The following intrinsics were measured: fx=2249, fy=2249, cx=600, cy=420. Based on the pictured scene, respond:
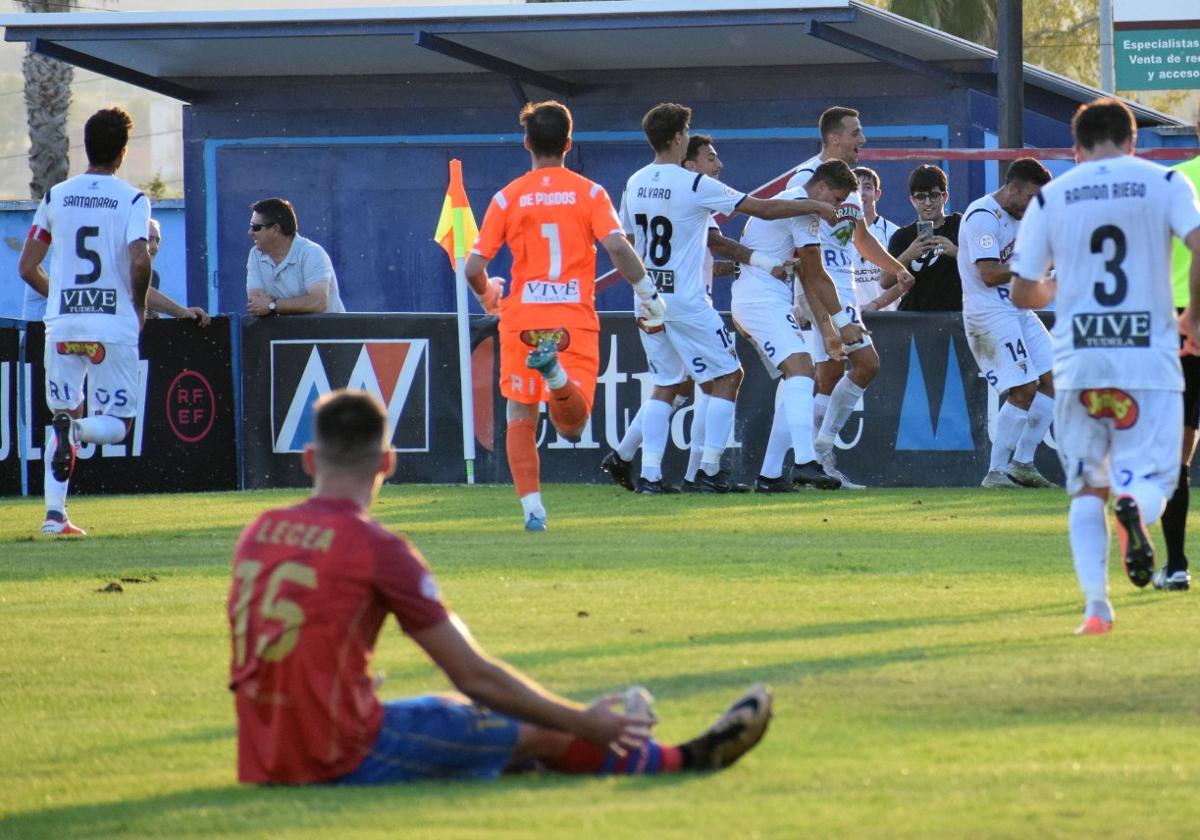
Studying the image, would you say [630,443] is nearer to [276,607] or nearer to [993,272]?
[993,272]

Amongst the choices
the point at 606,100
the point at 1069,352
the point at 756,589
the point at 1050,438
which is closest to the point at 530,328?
the point at 756,589

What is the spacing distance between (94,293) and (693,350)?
13.9 feet

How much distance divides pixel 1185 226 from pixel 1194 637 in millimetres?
1473

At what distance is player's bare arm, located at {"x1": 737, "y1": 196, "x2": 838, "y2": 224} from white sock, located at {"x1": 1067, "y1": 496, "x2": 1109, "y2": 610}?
605 centimetres

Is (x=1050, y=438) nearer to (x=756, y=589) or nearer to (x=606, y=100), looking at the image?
(x=756, y=589)

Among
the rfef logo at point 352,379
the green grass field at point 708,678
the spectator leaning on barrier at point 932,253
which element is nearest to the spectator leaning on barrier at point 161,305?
the rfef logo at point 352,379

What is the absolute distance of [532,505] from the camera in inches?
489

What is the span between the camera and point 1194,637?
8023 mm

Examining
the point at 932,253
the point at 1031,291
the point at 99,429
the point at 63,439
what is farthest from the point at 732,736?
the point at 932,253

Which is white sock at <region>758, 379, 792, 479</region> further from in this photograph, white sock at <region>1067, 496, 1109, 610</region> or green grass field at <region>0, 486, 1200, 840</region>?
white sock at <region>1067, 496, 1109, 610</region>

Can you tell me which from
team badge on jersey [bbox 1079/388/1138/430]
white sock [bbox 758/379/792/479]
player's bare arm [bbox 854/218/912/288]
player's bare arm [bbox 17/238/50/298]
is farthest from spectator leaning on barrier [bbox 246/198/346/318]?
team badge on jersey [bbox 1079/388/1138/430]

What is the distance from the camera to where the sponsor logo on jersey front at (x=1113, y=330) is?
8102mm

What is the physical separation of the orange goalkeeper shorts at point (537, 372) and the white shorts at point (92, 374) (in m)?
2.24

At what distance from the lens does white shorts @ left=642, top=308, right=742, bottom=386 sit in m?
14.9
